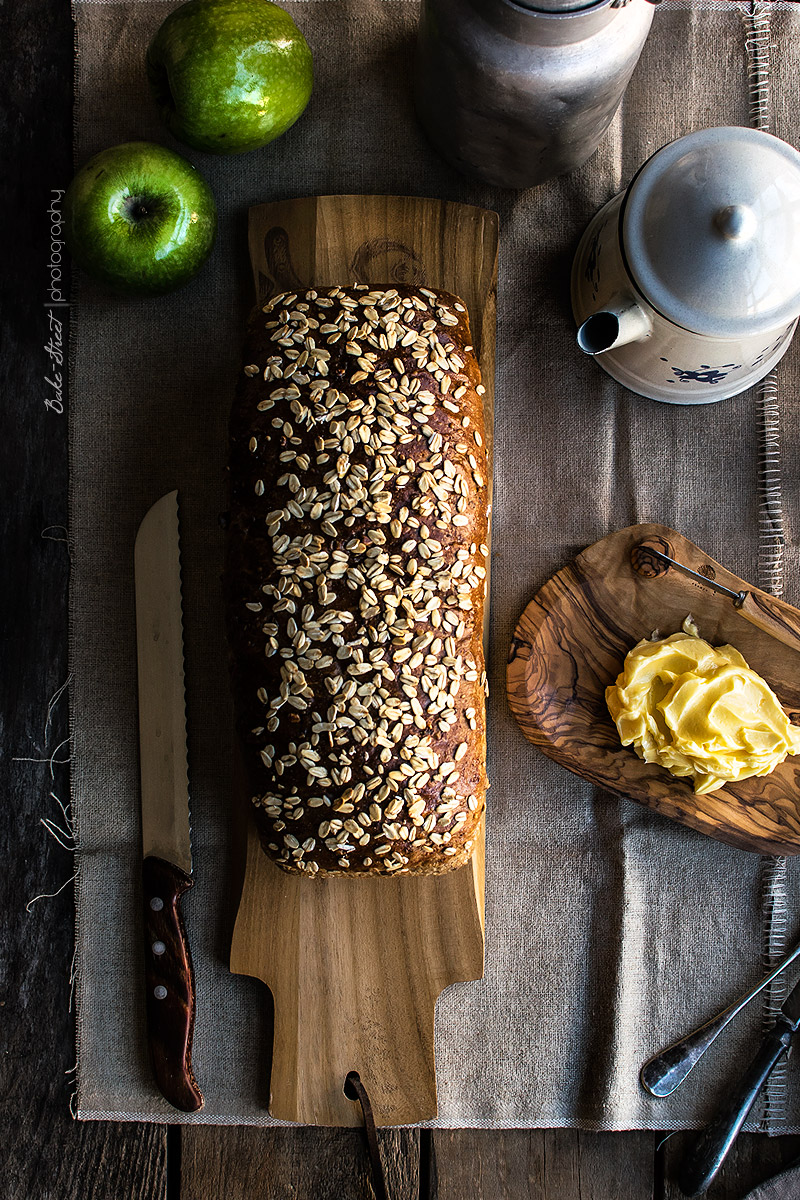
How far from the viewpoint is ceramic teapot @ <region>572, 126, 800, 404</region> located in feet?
3.12

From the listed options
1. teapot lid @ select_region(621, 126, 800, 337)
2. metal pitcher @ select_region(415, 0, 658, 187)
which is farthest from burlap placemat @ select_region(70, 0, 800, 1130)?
teapot lid @ select_region(621, 126, 800, 337)

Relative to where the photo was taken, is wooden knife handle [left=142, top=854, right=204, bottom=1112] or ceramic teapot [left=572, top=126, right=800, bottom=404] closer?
ceramic teapot [left=572, top=126, right=800, bottom=404]

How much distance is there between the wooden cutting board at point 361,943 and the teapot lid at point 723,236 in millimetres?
277

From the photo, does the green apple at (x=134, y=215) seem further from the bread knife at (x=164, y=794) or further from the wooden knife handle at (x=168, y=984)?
the wooden knife handle at (x=168, y=984)

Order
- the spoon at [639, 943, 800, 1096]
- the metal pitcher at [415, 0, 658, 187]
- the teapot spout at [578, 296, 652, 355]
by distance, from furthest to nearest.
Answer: the spoon at [639, 943, 800, 1096] < the teapot spout at [578, 296, 652, 355] < the metal pitcher at [415, 0, 658, 187]

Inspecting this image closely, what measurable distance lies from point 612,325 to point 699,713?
19.4 inches

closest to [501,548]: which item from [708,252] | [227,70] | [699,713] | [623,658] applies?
[623,658]

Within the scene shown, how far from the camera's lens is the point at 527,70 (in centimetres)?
94

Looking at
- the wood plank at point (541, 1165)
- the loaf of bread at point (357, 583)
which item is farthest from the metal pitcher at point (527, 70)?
the wood plank at point (541, 1165)

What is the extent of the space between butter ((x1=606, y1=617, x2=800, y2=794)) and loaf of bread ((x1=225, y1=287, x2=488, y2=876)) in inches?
8.8

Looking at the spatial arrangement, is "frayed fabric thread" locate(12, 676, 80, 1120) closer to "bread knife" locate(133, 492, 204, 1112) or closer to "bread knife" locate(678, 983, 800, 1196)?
"bread knife" locate(133, 492, 204, 1112)

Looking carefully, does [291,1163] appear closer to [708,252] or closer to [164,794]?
[164,794]

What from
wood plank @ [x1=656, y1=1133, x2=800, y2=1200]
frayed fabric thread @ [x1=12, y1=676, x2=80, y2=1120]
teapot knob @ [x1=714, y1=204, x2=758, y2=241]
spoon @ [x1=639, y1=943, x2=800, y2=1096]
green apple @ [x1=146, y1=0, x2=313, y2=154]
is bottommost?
wood plank @ [x1=656, y1=1133, x2=800, y2=1200]

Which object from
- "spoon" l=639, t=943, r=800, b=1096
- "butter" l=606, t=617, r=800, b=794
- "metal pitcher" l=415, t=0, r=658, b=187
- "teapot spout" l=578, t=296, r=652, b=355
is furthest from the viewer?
"spoon" l=639, t=943, r=800, b=1096
